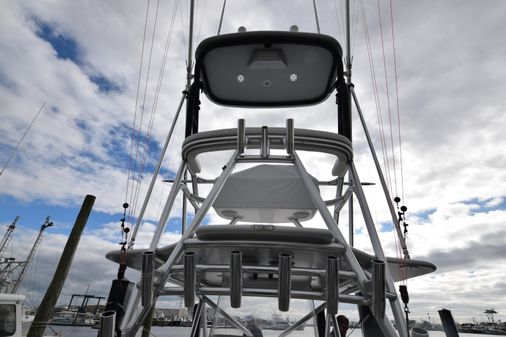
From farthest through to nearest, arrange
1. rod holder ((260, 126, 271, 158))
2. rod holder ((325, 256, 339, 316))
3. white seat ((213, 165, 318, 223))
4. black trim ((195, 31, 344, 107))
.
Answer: white seat ((213, 165, 318, 223))
black trim ((195, 31, 344, 107))
rod holder ((260, 126, 271, 158))
rod holder ((325, 256, 339, 316))

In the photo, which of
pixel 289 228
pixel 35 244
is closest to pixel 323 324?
pixel 289 228

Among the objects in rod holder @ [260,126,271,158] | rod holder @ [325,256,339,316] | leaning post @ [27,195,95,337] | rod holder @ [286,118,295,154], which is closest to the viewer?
rod holder @ [325,256,339,316]

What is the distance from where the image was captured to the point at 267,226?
3.35 m

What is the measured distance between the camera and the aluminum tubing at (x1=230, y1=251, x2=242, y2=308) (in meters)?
3.06

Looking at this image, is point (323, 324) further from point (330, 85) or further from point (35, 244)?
point (35, 244)

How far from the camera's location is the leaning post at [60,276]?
10.7 meters

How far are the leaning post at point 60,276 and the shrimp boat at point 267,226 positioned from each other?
24.2ft

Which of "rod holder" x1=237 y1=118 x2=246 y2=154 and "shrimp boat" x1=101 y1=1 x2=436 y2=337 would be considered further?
"rod holder" x1=237 y1=118 x2=246 y2=154

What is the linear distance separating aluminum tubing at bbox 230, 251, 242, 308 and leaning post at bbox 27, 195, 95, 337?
32.4ft

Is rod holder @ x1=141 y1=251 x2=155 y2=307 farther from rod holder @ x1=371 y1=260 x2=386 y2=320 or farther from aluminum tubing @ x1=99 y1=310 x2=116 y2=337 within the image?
rod holder @ x1=371 y1=260 x2=386 y2=320

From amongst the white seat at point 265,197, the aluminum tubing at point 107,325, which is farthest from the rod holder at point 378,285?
the white seat at point 265,197

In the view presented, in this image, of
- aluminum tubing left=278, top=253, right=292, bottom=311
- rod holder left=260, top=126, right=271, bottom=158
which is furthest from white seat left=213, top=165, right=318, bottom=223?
aluminum tubing left=278, top=253, right=292, bottom=311

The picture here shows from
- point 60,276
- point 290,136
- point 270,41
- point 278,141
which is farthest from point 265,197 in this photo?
point 60,276

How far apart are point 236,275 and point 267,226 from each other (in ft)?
1.70
